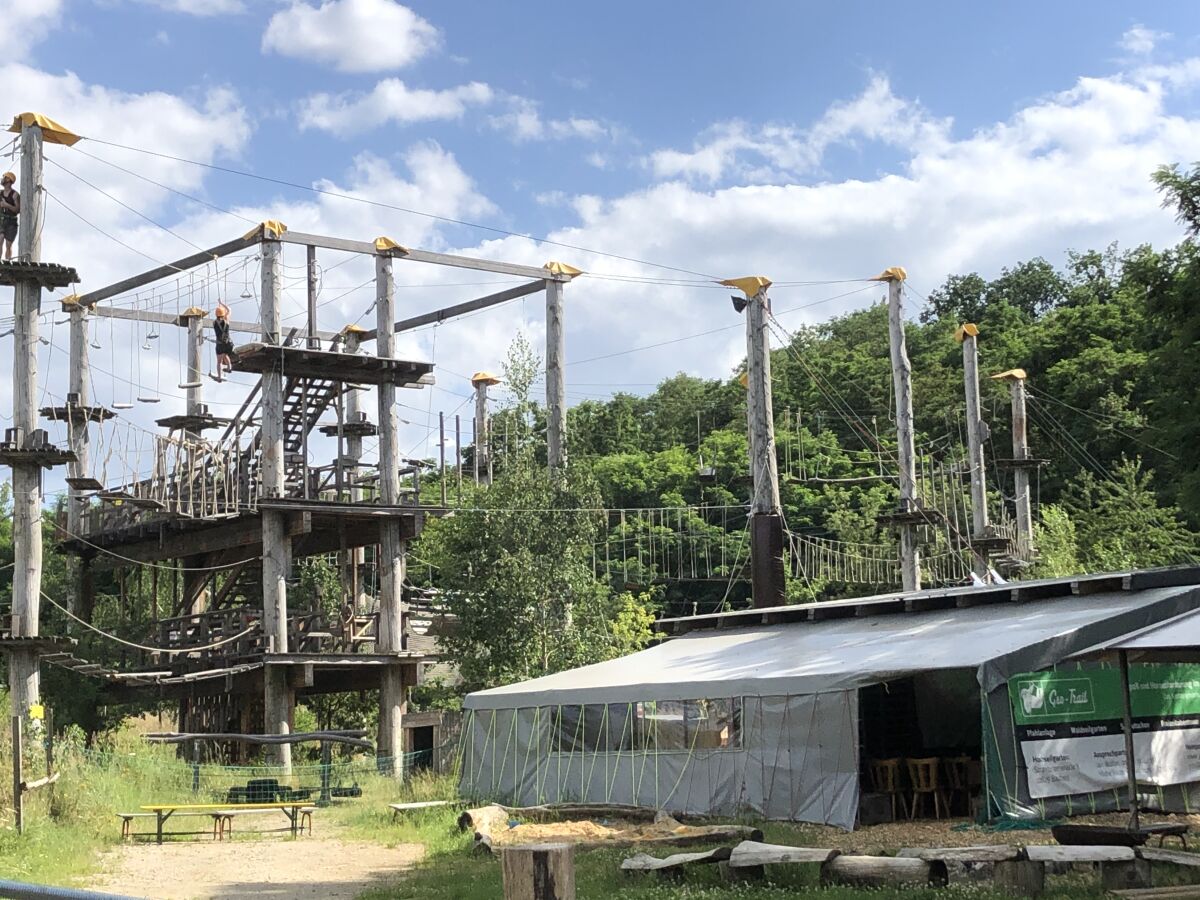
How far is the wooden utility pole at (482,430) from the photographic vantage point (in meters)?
31.6

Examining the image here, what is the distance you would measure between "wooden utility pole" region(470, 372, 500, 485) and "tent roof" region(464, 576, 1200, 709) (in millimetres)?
8550

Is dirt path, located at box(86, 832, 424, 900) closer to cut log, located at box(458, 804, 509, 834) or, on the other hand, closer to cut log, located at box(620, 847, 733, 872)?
cut log, located at box(458, 804, 509, 834)

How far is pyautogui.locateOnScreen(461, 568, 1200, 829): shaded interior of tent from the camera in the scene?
55.9 feet

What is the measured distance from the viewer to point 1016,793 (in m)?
16.7

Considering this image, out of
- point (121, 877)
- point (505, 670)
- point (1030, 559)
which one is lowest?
point (121, 877)

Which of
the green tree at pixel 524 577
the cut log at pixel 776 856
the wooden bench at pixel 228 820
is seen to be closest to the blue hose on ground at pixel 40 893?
the cut log at pixel 776 856

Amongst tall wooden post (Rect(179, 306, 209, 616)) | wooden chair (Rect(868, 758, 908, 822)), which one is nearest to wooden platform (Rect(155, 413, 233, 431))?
tall wooden post (Rect(179, 306, 209, 616))

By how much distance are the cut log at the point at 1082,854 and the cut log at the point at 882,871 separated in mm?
781

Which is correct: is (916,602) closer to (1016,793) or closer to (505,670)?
(1016,793)

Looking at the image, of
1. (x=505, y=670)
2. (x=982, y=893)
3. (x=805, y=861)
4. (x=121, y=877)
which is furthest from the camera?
(x=505, y=670)

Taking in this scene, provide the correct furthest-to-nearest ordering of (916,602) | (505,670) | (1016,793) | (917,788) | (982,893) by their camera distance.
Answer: (505,670) < (916,602) < (917,788) < (1016,793) < (982,893)

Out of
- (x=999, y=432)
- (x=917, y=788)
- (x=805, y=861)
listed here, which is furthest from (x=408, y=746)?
(x=999, y=432)

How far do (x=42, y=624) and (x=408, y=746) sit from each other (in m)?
12.0

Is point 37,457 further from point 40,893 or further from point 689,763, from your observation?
point 40,893
